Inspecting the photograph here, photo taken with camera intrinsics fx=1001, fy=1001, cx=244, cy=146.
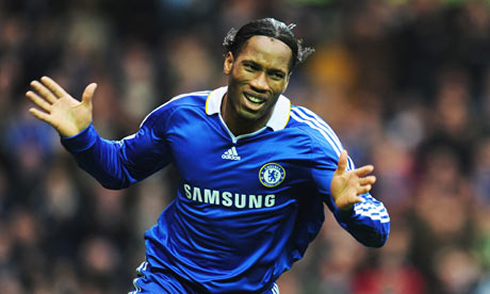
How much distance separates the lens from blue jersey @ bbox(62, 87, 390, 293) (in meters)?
5.09

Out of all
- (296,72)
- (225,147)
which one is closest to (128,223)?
(296,72)

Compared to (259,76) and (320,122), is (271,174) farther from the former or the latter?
(259,76)

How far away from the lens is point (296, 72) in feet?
38.1

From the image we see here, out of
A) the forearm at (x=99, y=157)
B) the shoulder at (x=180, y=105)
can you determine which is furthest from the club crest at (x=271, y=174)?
the forearm at (x=99, y=157)

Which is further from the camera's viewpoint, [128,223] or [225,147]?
[128,223]

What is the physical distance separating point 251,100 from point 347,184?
26.2 inches

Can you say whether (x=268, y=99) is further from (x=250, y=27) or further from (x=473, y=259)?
(x=473, y=259)

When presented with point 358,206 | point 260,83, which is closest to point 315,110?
point 260,83

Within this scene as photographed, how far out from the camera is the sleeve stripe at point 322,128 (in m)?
5.07

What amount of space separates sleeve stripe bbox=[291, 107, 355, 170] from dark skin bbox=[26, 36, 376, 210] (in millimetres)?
146

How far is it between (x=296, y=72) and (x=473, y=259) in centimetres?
338

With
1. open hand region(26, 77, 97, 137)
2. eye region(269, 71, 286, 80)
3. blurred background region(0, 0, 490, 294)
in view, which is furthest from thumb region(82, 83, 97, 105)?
blurred background region(0, 0, 490, 294)

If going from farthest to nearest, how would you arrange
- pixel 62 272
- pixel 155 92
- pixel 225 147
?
1. pixel 155 92
2. pixel 62 272
3. pixel 225 147

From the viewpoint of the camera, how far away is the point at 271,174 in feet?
16.7
